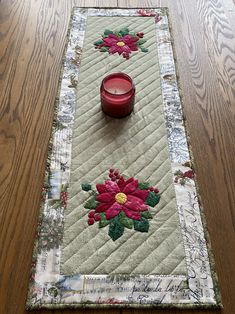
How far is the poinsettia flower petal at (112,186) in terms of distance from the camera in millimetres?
638

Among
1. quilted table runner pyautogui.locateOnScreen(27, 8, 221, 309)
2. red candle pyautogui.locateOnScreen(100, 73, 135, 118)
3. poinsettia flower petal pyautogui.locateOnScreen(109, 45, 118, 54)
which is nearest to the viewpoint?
quilted table runner pyautogui.locateOnScreen(27, 8, 221, 309)

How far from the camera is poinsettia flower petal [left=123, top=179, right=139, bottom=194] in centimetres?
64

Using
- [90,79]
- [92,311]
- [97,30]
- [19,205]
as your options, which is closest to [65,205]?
[19,205]

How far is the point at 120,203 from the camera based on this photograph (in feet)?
2.04

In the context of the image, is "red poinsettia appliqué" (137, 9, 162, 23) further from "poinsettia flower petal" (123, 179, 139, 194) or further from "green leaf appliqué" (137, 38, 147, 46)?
"poinsettia flower petal" (123, 179, 139, 194)

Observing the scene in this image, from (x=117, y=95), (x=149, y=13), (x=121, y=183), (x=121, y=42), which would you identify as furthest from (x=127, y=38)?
(x=121, y=183)

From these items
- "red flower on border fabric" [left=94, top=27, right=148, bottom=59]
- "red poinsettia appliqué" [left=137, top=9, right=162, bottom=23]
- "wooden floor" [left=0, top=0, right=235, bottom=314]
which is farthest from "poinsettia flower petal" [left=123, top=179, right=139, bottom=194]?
"red poinsettia appliqué" [left=137, top=9, right=162, bottom=23]

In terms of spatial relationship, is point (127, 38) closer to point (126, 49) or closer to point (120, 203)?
point (126, 49)

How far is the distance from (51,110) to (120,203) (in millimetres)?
285

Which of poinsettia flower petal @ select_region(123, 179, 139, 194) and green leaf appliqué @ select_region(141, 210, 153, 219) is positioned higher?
poinsettia flower petal @ select_region(123, 179, 139, 194)

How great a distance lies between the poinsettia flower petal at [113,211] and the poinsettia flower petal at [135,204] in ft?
0.04

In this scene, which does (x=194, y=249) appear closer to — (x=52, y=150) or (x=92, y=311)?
(x=92, y=311)

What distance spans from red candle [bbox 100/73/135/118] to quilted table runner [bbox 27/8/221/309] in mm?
21

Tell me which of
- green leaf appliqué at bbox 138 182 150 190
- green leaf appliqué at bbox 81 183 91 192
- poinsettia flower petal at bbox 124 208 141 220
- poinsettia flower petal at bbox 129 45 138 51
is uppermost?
poinsettia flower petal at bbox 129 45 138 51
